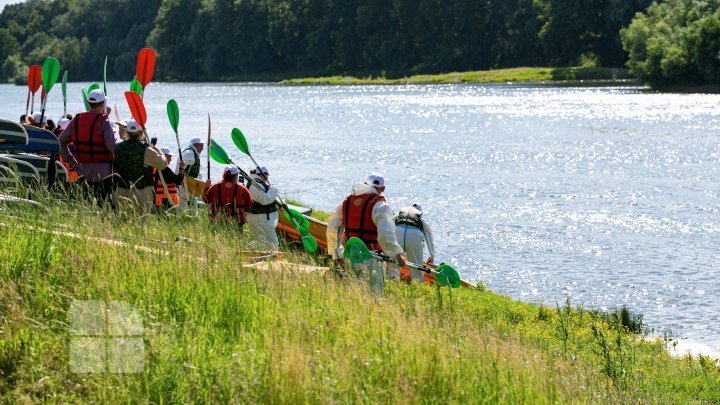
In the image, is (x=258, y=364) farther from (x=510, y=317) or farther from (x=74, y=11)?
(x=74, y=11)

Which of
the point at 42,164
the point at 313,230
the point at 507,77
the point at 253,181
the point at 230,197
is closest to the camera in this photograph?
the point at 42,164

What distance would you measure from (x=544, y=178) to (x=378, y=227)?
23.2m

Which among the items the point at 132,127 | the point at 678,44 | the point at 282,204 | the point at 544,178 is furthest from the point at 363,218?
the point at 678,44

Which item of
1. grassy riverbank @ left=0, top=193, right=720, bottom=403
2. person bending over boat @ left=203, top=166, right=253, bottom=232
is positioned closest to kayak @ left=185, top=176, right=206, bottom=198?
person bending over boat @ left=203, top=166, right=253, bottom=232

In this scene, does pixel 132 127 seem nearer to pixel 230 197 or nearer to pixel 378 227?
pixel 230 197

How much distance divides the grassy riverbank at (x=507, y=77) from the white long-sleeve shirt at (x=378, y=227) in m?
84.3

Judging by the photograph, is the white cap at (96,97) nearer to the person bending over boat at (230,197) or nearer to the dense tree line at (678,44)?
the person bending over boat at (230,197)

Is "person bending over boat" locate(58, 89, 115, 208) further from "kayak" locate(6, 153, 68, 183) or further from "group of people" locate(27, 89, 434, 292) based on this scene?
"kayak" locate(6, 153, 68, 183)

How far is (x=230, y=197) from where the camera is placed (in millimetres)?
12703

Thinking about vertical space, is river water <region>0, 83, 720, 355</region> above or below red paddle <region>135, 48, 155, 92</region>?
below

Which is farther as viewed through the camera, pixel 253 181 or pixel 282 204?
pixel 282 204

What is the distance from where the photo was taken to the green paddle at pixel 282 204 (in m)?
13.9

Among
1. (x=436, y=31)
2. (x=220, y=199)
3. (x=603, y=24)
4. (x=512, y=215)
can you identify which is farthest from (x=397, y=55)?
(x=220, y=199)

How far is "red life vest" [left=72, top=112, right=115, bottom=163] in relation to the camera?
11875mm
